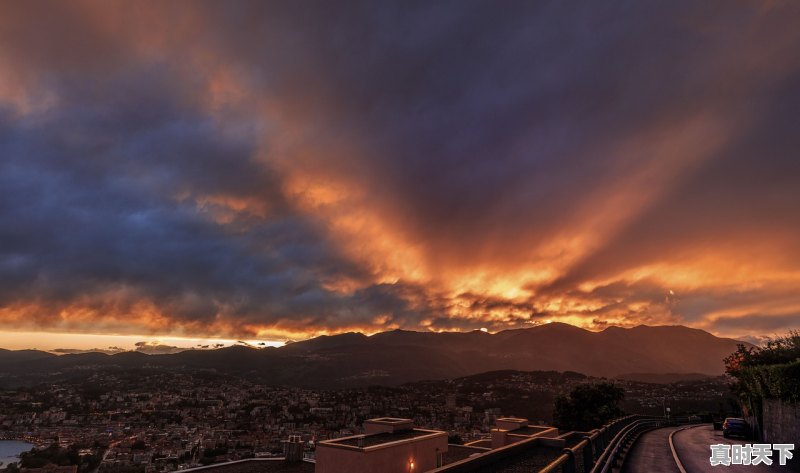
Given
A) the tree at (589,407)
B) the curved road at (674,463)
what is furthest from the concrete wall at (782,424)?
the tree at (589,407)

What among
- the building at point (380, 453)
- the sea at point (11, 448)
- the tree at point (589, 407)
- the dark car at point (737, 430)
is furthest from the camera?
the sea at point (11, 448)

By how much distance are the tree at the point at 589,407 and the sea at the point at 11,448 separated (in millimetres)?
92895

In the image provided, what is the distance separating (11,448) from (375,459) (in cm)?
10102

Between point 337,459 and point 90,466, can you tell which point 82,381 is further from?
point 337,459

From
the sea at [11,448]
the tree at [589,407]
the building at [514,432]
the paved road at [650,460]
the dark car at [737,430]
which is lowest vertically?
the sea at [11,448]

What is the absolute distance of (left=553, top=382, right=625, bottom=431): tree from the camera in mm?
57688

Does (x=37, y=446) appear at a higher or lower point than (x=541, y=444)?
lower

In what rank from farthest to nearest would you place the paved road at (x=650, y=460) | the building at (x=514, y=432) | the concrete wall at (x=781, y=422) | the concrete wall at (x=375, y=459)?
the building at (x=514, y=432) < the concrete wall at (x=781, y=422) < the concrete wall at (x=375, y=459) < the paved road at (x=650, y=460)

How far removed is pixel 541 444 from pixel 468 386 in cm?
14291

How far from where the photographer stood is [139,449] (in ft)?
228

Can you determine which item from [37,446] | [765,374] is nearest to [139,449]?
[37,446]

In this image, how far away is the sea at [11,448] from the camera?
76.0 m

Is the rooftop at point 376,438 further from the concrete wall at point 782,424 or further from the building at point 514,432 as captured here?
the concrete wall at point 782,424

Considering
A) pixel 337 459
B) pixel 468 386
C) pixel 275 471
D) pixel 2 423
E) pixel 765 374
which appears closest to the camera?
pixel 337 459
